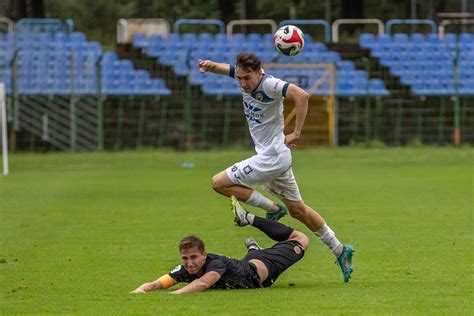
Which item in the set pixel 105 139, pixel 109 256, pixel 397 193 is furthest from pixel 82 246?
pixel 105 139

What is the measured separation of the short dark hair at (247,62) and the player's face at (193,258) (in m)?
1.92

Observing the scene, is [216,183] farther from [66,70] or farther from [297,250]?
[66,70]

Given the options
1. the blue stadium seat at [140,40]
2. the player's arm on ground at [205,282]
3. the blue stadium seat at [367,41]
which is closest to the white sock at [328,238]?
the player's arm on ground at [205,282]

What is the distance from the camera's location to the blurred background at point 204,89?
119ft

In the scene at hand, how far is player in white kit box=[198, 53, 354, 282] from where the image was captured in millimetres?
11547

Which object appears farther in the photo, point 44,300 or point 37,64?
point 37,64

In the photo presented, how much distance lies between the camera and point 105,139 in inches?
1452

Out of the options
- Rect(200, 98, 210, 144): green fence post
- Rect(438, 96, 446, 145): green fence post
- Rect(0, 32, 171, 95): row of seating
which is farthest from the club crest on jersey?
Rect(438, 96, 446, 145): green fence post

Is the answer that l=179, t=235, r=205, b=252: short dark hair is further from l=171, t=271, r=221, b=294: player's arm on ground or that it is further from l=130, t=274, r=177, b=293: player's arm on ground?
l=130, t=274, r=177, b=293: player's arm on ground

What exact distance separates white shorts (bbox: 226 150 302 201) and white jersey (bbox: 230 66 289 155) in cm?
8

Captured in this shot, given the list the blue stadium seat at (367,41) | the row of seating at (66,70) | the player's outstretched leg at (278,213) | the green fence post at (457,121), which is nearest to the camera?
the player's outstretched leg at (278,213)

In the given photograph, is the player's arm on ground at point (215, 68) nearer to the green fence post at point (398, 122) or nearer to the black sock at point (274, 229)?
the black sock at point (274, 229)

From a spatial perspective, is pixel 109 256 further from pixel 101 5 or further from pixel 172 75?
pixel 101 5

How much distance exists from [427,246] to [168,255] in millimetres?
3079
